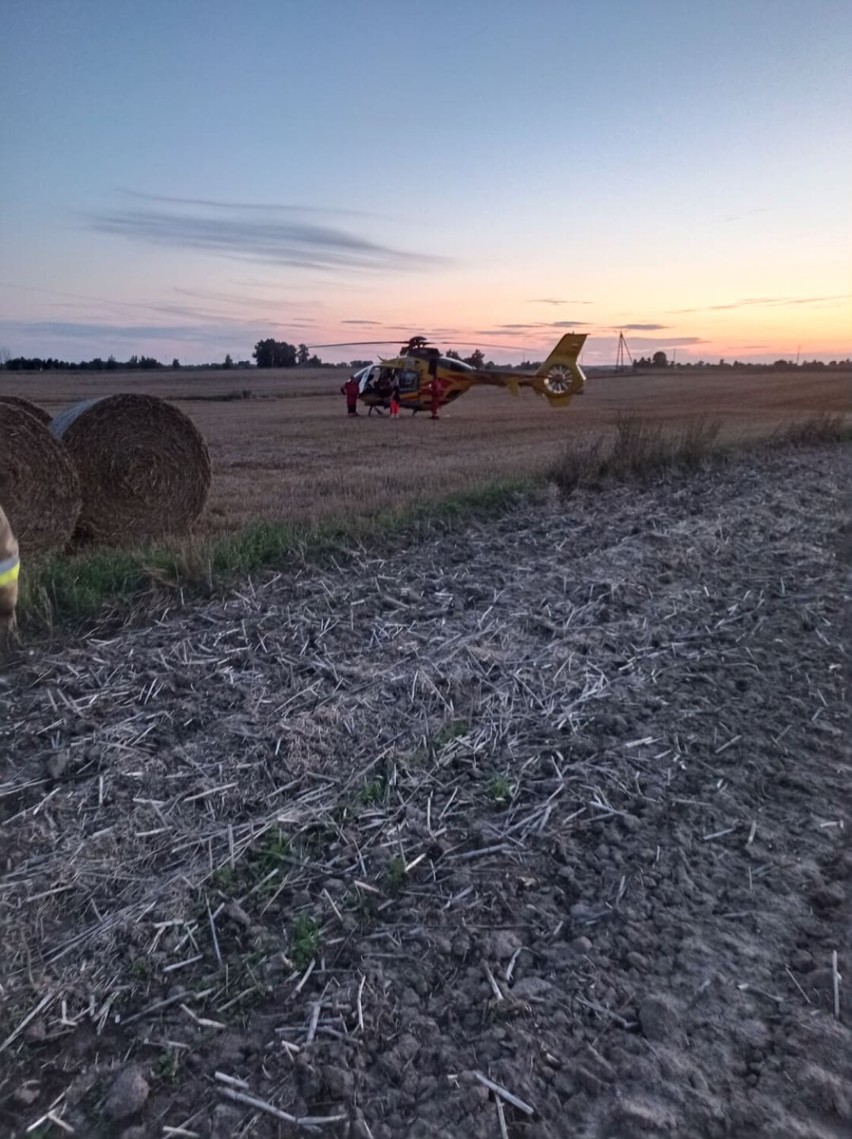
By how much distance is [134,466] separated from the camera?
28.7 ft

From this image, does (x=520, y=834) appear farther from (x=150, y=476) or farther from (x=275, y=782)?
(x=150, y=476)

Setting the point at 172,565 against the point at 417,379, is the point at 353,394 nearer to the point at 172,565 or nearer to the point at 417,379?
the point at 417,379

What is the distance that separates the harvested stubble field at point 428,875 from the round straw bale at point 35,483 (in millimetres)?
2532

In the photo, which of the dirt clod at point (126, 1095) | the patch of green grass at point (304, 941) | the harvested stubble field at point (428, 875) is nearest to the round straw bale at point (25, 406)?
the harvested stubble field at point (428, 875)

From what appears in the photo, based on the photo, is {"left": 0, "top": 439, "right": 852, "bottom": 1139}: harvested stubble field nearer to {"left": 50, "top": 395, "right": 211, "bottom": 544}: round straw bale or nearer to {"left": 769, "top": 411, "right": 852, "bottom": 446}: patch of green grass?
{"left": 50, "top": 395, "right": 211, "bottom": 544}: round straw bale

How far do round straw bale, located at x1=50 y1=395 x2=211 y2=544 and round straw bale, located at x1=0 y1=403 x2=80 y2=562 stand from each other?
1.67 ft

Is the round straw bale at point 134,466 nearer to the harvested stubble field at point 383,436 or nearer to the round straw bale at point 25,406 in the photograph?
the round straw bale at point 25,406

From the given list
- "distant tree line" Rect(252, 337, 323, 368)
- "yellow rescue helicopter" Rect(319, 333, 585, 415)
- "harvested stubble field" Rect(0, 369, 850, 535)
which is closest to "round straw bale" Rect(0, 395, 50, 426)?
"harvested stubble field" Rect(0, 369, 850, 535)

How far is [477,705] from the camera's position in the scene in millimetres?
4633

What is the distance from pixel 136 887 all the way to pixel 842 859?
105 inches

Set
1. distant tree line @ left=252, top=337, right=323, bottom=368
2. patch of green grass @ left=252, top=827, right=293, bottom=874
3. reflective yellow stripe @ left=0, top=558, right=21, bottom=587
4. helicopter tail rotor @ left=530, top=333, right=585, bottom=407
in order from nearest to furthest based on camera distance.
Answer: reflective yellow stripe @ left=0, top=558, right=21, bottom=587
patch of green grass @ left=252, top=827, right=293, bottom=874
helicopter tail rotor @ left=530, top=333, right=585, bottom=407
distant tree line @ left=252, top=337, right=323, bottom=368

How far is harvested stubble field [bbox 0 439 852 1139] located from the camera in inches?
99.6

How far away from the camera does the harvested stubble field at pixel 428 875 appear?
2529 mm

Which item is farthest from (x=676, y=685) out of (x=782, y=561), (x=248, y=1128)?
(x=248, y=1128)
